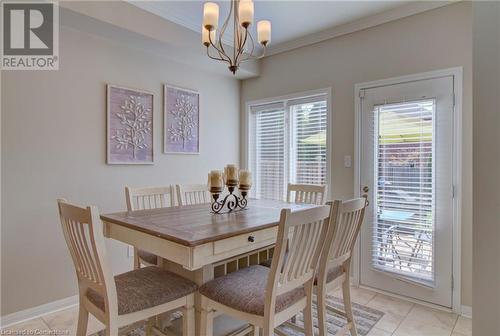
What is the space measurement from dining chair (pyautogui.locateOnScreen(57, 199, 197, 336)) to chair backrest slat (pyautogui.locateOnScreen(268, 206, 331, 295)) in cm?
54

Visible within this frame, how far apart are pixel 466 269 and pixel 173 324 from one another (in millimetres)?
2377

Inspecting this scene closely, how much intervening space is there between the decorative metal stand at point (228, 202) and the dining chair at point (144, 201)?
21.8 inches

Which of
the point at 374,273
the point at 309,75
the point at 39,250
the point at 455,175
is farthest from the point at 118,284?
the point at 309,75

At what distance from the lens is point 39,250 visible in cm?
238

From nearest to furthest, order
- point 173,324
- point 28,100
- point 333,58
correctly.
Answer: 1. point 173,324
2. point 28,100
3. point 333,58

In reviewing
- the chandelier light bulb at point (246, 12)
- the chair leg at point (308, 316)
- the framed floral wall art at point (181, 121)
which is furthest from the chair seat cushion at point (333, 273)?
the framed floral wall art at point (181, 121)

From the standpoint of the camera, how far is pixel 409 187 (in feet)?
8.62

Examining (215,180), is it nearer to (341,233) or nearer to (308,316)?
(341,233)

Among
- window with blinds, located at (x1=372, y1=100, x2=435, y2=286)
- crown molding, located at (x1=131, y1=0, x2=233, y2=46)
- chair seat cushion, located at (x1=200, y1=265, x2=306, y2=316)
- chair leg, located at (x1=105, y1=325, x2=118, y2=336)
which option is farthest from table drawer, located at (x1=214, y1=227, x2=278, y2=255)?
crown molding, located at (x1=131, y1=0, x2=233, y2=46)

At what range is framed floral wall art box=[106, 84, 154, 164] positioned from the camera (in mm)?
2754

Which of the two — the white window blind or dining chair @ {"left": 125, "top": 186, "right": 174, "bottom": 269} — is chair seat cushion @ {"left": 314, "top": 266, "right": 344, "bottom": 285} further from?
the white window blind

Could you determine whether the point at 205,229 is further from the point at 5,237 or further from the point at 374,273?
the point at 374,273

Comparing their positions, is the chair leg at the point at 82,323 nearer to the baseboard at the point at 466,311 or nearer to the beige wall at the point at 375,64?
the beige wall at the point at 375,64

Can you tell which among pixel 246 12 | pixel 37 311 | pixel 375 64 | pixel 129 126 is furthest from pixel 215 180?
pixel 375 64
